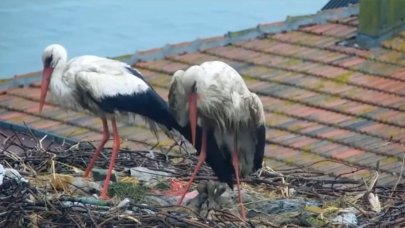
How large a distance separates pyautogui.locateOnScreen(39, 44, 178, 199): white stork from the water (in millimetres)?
9719

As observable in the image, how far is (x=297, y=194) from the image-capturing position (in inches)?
413

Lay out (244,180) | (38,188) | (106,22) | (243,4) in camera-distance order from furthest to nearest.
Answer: (243,4) < (106,22) < (244,180) < (38,188)

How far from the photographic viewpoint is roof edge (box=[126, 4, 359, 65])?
14.8 metres

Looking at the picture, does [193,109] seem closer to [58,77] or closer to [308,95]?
[58,77]

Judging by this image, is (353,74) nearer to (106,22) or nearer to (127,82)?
(127,82)

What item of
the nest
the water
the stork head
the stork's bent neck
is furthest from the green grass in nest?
the water

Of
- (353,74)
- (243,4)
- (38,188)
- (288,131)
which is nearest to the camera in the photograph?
(38,188)

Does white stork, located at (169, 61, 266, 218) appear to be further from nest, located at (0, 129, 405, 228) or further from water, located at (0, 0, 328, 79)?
water, located at (0, 0, 328, 79)

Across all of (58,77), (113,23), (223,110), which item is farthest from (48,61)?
(113,23)

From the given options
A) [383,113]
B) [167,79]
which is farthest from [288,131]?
[167,79]

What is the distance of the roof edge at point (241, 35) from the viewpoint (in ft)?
48.6

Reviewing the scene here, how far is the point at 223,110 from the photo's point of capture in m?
10.1

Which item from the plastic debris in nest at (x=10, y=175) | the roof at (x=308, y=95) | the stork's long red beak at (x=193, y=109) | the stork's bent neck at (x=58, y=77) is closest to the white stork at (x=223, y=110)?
the stork's long red beak at (x=193, y=109)

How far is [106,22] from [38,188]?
40.7ft
